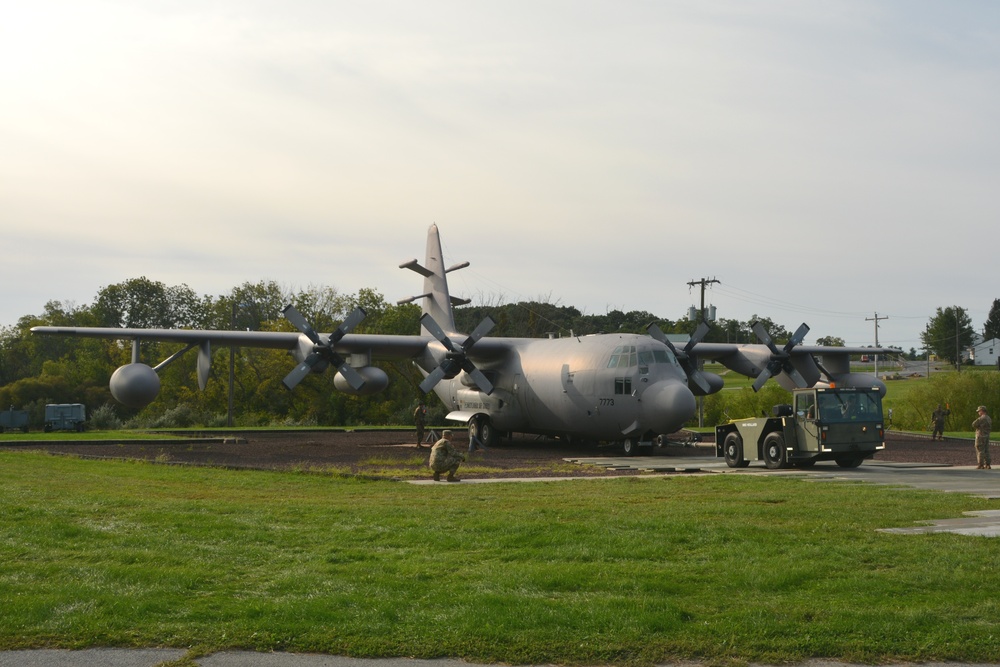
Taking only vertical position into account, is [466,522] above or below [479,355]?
below

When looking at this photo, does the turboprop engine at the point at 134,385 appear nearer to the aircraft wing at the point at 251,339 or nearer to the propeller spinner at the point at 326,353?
the aircraft wing at the point at 251,339

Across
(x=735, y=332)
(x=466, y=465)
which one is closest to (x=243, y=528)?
(x=466, y=465)

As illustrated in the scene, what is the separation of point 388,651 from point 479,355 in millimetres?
28903

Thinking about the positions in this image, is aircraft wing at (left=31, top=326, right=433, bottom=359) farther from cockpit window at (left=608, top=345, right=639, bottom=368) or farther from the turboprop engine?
cockpit window at (left=608, top=345, right=639, bottom=368)

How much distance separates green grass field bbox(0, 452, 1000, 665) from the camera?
22.0 ft

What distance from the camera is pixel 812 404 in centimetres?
2233

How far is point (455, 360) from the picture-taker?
33.2 meters

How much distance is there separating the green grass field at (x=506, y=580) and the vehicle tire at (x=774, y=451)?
26.3ft

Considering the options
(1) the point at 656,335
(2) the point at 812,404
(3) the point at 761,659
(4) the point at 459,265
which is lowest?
(3) the point at 761,659

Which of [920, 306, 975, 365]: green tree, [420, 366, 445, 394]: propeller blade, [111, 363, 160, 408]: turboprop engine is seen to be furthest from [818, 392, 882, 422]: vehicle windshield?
[920, 306, 975, 365]: green tree

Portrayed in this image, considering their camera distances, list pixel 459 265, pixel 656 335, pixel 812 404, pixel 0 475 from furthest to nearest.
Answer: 1. pixel 459 265
2. pixel 656 335
3. pixel 812 404
4. pixel 0 475

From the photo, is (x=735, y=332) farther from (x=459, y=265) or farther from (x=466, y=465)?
(x=466, y=465)

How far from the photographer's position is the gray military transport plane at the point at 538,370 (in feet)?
91.9

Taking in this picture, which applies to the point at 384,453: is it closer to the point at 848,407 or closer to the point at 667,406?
the point at 667,406
